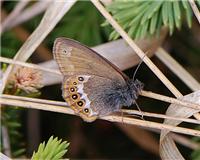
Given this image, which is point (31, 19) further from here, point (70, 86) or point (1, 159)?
point (1, 159)

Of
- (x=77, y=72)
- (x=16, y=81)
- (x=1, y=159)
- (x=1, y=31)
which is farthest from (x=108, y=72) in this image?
(x=1, y=31)

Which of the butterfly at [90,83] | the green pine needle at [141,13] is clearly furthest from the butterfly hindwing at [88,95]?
the green pine needle at [141,13]

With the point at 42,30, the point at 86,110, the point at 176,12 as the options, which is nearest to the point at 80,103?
the point at 86,110

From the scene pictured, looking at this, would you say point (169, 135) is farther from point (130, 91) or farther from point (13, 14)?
point (13, 14)

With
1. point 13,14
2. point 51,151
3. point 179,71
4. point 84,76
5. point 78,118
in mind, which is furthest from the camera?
point 78,118

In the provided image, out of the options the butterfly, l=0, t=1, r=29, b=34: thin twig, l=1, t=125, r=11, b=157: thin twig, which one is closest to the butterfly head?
the butterfly

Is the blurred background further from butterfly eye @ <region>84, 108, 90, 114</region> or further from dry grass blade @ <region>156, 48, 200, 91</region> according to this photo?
butterfly eye @ <region>84, 108, 90, 114</region>
